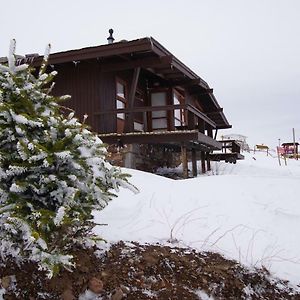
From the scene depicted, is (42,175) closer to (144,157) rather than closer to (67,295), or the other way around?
(67,295)

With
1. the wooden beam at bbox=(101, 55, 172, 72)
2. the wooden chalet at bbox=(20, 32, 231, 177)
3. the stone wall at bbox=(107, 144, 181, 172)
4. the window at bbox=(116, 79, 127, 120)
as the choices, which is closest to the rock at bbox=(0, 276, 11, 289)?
the stone wall at bbox=(107, 144, 181, 172)

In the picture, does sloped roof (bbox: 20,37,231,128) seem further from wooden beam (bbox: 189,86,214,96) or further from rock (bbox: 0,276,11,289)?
rock (bbox: 0,276,11,289)

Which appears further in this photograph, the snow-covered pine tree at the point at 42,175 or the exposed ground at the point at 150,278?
the exposed ground at the point at 150,278

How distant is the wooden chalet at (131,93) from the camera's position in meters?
11.6

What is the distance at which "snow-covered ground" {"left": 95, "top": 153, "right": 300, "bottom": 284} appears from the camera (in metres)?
5.26

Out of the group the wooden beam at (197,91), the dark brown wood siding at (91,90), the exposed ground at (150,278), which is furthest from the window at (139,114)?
the exposed ground at (150,278)

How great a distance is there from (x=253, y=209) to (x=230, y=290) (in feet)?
8.68

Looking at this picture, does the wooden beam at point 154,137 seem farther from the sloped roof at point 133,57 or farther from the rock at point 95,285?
the rock at point 95,285

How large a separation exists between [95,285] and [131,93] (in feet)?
28.6

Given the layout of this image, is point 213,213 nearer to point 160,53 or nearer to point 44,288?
point 44,288

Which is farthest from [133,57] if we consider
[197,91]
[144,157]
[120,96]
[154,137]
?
[197,91]

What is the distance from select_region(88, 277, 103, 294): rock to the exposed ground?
0.01 m

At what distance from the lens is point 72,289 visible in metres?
3.89

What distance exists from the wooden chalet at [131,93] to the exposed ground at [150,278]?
6.90m
